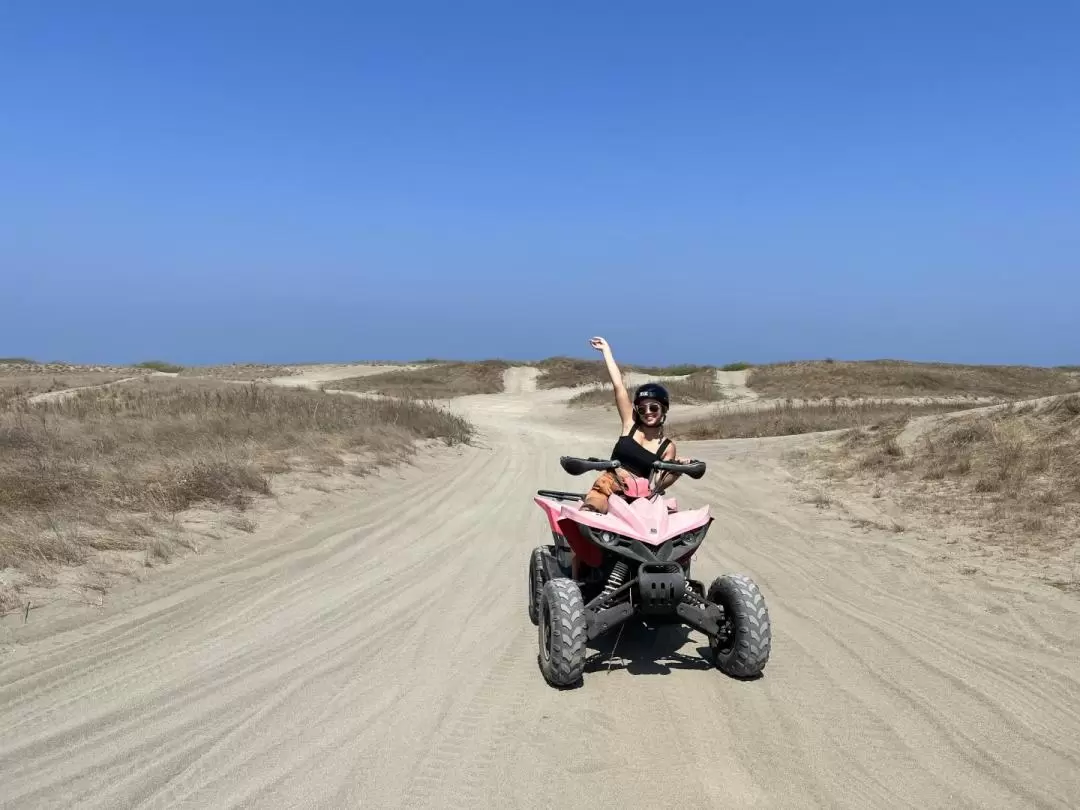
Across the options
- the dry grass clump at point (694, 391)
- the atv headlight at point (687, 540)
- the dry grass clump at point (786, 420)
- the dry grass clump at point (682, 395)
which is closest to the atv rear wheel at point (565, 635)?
the atv headlight at point (687, 540)

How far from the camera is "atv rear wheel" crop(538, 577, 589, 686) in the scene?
454cm

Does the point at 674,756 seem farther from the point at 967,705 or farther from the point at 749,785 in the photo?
the point at 967,705

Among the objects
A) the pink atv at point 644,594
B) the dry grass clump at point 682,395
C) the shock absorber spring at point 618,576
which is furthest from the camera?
the dry grass clump at point 682,395

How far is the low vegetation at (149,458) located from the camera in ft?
24.4

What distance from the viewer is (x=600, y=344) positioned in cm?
650

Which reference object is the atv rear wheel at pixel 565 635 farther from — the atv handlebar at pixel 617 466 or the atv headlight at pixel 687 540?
the atv handlebar at pixel 617 466

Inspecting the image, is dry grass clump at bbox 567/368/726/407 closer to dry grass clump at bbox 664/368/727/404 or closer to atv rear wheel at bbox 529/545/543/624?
dry grass clump at bbox 664/368/727/404

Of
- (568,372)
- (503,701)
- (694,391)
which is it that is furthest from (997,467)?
(568,372)

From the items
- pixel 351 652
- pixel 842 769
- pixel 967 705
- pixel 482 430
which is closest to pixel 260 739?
pixel 351 652

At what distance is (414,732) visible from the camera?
13.6ft

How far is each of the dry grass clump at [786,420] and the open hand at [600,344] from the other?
51.3 feet

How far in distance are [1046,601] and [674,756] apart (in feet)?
14.7

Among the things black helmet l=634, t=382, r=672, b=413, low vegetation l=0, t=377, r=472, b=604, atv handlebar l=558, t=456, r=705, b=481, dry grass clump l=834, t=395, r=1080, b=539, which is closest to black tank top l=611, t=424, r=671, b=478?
atv handlebar l=558, t=456, r=705, b=481

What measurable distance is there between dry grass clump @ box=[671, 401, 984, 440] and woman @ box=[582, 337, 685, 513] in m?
16.3
